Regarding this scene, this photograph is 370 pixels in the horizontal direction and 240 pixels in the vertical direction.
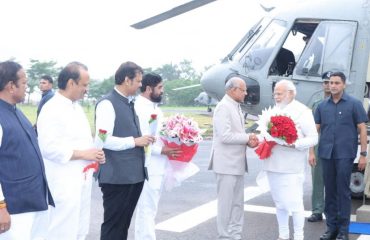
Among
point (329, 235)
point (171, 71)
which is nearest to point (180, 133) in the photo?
point (329, 235)

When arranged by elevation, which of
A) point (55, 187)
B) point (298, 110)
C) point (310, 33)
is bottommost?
point (55, 187)

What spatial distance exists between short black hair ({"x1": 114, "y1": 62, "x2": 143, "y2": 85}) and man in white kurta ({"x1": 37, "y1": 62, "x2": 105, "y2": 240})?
417 millimetres

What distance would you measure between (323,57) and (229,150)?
360 centimetres

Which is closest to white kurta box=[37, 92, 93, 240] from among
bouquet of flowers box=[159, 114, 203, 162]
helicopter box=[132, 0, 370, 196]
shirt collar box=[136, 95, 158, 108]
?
shirt collar box=[136, 95, 158, 108]

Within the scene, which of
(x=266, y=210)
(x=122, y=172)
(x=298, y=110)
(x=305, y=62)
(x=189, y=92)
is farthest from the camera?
(x=189, y=92)

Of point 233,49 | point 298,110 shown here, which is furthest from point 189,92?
point 298,110

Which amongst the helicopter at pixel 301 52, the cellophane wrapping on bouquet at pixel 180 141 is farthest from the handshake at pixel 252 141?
the helicopter at pixel 301 52

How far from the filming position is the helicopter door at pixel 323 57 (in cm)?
820

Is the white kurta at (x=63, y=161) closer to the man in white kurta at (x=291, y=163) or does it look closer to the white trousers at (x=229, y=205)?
the white trousers at (x=229, y=205)

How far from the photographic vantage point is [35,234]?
362 cm

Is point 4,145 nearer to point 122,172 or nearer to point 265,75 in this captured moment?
point 122,172

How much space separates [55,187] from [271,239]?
3.16 metres

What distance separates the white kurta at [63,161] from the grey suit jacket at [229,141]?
6.08 ft

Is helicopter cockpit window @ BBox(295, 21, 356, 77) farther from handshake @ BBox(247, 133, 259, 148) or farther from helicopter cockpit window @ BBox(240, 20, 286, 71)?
handshake @ BBox(247, 133, 259, 148)
